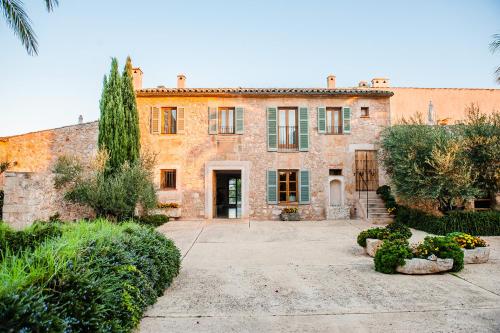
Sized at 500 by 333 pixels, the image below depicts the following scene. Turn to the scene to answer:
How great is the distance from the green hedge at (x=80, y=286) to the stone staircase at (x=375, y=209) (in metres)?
10.5

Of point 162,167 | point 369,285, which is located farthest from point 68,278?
point 162,167

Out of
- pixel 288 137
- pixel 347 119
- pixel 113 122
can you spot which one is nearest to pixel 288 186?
pixel 288 137

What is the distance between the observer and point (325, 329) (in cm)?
332

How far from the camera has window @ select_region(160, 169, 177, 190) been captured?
13.8m

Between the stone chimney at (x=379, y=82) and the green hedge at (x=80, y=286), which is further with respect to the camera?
the stone chimney at (x=379, y=82)

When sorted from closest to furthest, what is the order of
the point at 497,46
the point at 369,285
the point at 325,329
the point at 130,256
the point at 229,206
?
the point at 325,329, the point at 130,256, the point at 369,285, the point at 497,46, the point at 229,206

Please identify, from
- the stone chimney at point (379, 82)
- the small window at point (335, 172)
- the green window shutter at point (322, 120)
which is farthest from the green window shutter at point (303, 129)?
the stone chimney at point (379, 82)

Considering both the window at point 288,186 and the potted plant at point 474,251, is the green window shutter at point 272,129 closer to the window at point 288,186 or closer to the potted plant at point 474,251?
the window at point 288,186

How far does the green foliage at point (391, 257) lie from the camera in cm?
535

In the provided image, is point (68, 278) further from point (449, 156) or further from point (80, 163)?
point (449, 156)

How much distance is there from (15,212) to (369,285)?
863cm

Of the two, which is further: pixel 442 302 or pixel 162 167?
pixel 162 167

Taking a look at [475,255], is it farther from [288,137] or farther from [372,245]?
[288,137]

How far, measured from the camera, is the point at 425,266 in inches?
210
